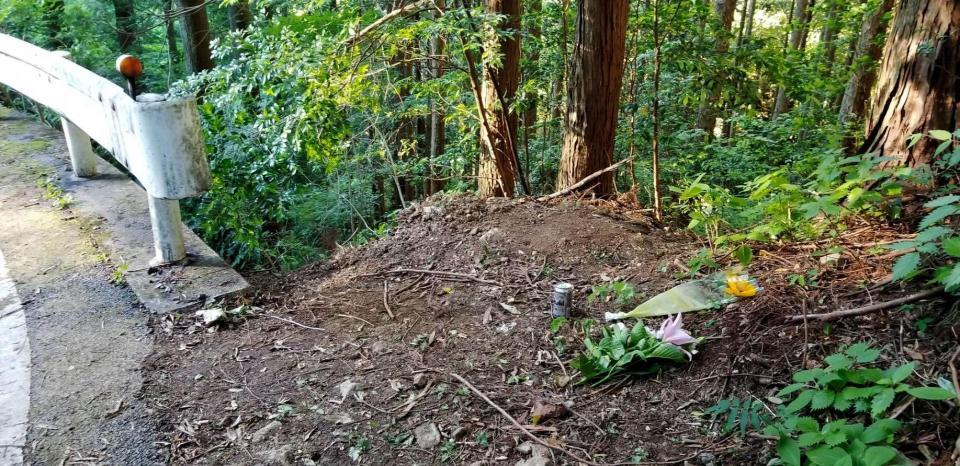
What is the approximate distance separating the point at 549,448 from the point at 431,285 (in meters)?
1.62

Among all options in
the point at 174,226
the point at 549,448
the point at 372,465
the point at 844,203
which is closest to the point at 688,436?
the point at 549,448

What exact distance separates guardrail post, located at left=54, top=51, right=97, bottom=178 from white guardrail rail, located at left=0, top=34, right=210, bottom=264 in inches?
24.9

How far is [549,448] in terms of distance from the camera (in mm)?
2359

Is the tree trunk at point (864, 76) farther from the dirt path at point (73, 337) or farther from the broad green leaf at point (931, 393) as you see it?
the dirt path at point (73, 337)

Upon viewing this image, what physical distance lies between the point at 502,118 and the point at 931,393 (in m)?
4.42

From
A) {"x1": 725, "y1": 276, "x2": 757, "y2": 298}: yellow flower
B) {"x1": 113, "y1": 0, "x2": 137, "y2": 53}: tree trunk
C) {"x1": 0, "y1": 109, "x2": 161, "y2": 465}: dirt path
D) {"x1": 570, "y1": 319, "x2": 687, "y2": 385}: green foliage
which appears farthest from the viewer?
{"x1": 113, "y1": 0, "x2": 137, "y2": 53}: tree trunk

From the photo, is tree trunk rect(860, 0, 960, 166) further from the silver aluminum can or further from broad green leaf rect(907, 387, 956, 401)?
the silver aluminum can

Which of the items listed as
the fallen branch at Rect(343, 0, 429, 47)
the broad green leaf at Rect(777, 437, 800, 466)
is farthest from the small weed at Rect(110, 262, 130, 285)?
the broad green leaf at Rect(777, 437, 800, 466)

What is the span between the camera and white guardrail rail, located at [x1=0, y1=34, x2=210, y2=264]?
137 inches

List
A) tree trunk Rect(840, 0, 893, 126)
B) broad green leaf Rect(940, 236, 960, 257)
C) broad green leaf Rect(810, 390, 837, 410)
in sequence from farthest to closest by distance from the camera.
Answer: tree trunk Rect(840, 0, 893, 126), broad green leaf Rect(940, 236, 960, 257), broad green leaf Rect(810, 390, 837, 410)

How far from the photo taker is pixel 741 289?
3086 millimetres

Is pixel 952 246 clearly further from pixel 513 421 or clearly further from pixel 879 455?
pixel 513 421

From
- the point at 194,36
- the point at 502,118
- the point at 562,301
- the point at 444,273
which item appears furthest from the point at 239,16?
the point at 562,301

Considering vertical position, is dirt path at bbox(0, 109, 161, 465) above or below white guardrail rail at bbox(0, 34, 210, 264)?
below
